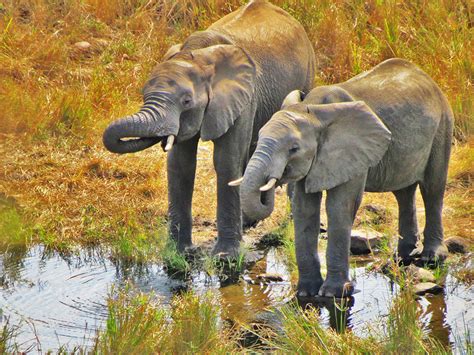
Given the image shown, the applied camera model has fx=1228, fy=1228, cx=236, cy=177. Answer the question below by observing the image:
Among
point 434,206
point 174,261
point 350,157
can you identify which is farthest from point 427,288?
point 174,261

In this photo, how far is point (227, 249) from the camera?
8.21 metres

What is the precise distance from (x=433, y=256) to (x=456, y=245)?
386 millimetres

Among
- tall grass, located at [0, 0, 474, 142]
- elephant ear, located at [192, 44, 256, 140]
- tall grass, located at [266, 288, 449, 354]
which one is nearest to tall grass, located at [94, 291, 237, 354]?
tall grass, located at [266, 288, 449, 354]

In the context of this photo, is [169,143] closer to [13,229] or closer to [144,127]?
[144,127]

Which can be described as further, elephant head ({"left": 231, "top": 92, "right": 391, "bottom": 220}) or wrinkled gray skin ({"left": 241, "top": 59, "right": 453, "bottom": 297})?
wrinkled gray skin ({"left": 241, "top": 59, "right": 453, "bottom": 297})

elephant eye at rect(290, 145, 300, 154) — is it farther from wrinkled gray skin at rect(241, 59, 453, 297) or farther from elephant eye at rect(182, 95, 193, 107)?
elephant eye at rect(182, 95, 193, 107)

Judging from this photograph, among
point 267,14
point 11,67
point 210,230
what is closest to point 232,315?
point 210,230

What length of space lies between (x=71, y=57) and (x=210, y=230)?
3944 millimetres

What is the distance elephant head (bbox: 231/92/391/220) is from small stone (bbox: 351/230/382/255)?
1.16m

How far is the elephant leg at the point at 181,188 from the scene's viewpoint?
27.1 feet

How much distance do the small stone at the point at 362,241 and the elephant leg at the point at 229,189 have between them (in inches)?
30.4

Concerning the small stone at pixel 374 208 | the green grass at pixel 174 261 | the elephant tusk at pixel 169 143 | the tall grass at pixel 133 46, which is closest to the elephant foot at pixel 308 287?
the green grass at pixel 174 261

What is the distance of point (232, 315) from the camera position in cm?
711

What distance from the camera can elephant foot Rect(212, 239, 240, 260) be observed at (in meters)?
8.16
